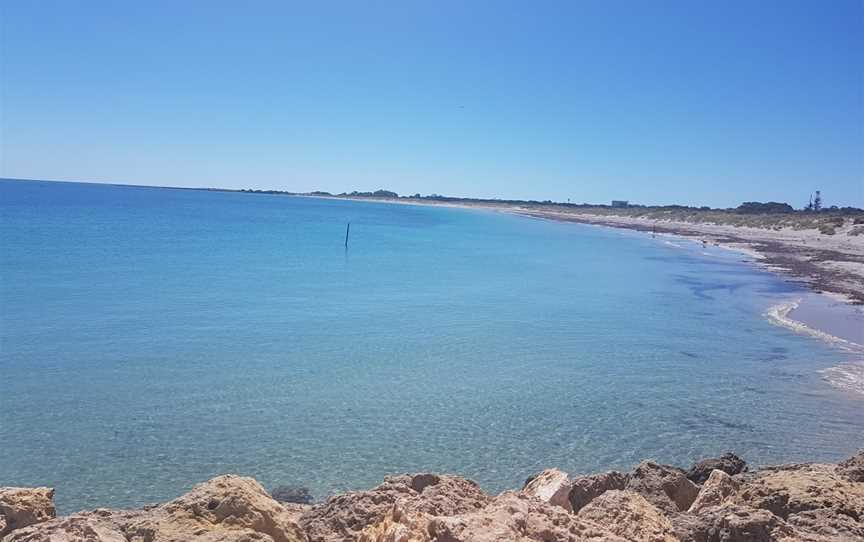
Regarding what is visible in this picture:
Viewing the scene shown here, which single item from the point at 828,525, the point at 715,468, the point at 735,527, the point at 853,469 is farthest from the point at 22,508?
the point at 853,469

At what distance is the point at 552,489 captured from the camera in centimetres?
622

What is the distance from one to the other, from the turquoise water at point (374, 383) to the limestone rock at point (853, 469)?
10.7ft

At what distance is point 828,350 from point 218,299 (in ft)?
69.4

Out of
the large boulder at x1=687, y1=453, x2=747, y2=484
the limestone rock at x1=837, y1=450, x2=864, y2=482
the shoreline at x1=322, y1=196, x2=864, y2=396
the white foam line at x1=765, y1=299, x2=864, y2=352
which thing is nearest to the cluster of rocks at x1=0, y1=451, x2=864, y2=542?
the limestone rock at x1=837, y1=450, x2=864, y2=482

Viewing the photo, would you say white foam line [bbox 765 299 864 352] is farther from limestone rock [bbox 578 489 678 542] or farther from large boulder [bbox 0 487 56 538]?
large boulder [bbox 0 487 56 538]

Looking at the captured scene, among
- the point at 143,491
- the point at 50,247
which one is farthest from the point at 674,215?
the point at 143,491

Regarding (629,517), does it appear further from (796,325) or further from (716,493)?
(796,325)

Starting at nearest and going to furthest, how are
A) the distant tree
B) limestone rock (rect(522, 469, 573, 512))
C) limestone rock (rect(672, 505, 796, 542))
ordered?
limestone rock (rect(672, 505, 796, 542)), limestone rock (rect(522, 469, 573, 512)), the distant tree

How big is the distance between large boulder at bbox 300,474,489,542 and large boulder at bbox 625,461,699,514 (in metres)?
1.94

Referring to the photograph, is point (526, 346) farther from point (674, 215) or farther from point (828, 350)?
point (674, 215)

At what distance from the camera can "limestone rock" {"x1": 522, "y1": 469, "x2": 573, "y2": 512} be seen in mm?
6117

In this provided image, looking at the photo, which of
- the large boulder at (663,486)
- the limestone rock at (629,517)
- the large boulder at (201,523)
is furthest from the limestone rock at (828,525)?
the large boulder at (201,523)

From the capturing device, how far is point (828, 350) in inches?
726

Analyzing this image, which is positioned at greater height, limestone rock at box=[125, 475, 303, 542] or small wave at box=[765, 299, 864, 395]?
limestone rock at box=[125, 475, 303, 542]
